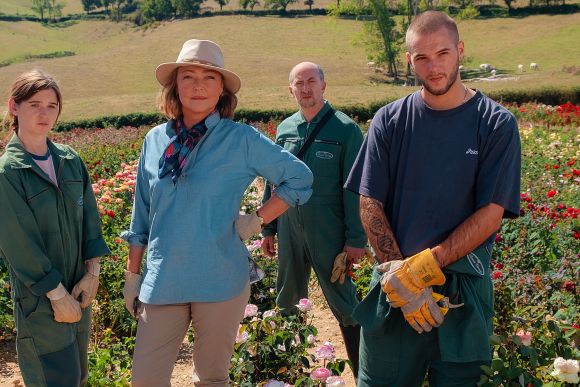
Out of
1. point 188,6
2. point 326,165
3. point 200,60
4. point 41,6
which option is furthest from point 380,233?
point 41,6

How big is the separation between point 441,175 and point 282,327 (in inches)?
58.3

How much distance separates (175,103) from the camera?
10.8ft

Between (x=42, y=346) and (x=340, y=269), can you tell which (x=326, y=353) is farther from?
(x=42, y=346)

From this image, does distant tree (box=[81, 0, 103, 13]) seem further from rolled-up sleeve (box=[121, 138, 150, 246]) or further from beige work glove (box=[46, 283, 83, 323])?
beige work glove (box=[46, 283, 83, 323])

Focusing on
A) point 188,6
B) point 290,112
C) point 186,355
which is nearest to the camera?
point 186,355

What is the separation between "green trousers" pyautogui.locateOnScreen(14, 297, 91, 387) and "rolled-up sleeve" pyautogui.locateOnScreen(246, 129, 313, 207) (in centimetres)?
108

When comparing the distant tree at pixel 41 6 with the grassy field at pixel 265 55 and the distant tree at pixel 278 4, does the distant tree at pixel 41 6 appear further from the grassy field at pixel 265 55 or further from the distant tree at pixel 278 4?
the distant tree at pixel 278 4

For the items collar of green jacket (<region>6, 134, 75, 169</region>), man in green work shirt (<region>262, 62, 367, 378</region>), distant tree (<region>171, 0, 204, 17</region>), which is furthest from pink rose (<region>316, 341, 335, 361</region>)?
distant tree (<region>171, 0, 204, 17</region>)

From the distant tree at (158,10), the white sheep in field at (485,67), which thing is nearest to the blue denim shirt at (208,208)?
the white sheep in field at (485,67)

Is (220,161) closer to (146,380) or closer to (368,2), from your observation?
(146,380)

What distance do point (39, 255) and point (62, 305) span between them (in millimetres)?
232

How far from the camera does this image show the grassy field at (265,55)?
2986 centimetres

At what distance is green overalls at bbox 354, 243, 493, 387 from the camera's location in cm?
278

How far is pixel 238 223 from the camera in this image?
10.3ft
